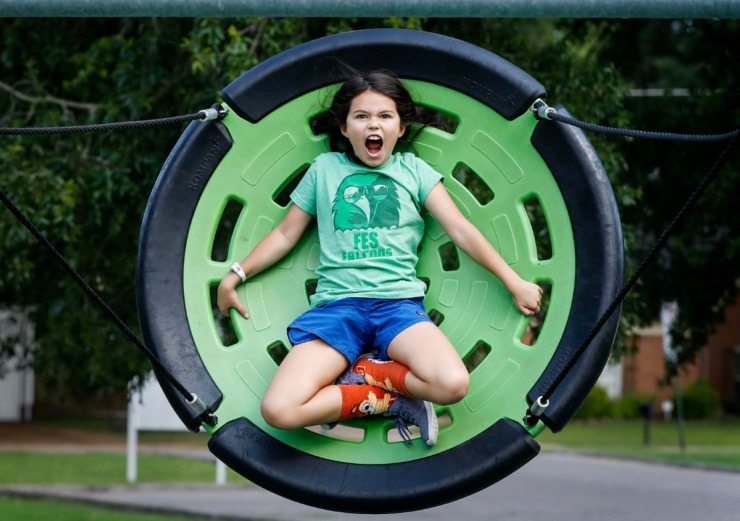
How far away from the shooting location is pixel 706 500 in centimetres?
1466

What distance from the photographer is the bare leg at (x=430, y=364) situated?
3.61 metres

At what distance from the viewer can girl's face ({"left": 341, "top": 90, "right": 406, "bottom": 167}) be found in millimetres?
3875

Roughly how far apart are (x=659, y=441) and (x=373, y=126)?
21.6 metres

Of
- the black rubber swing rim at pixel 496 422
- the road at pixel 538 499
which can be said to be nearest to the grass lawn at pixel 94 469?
the road at pixel 538 499

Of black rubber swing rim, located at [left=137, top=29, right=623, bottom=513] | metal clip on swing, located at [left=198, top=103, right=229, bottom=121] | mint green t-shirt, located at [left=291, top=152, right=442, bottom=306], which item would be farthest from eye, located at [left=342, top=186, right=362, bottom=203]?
metal clip on swing, located at [left=198, top=103, right=229, bottom=121]

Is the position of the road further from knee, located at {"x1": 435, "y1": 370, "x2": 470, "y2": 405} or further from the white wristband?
knee, located at {"x1": 435, "y1": 370, "x2": 470, "y2": 405}

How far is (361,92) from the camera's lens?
3875 mm

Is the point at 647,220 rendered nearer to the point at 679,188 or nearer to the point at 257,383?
the point at 679,188

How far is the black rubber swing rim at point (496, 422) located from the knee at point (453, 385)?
16cm

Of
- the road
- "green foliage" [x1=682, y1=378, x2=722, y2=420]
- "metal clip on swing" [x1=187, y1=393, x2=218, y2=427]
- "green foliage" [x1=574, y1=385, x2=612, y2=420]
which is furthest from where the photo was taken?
"green foliage" [x1=682, y1=378, x2=722, y2=420]

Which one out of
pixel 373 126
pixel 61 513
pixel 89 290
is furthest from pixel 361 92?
pixel 61 513

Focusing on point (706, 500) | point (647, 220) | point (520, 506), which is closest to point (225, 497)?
point (520, 506)

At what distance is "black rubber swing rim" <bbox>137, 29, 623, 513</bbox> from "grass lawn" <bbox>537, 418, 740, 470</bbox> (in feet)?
50.7

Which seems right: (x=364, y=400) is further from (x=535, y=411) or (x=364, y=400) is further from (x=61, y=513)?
(x=61, y=513)
